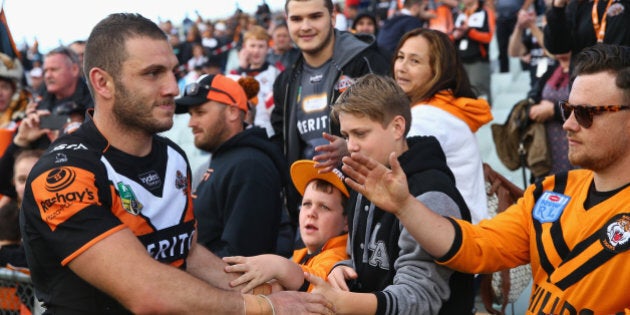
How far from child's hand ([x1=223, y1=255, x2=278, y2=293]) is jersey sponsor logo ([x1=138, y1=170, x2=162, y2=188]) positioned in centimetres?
49

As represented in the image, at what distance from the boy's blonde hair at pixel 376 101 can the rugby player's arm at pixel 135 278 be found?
1.07 meters

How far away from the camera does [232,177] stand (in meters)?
4.91

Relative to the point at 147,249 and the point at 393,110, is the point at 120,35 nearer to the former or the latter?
the point at 147,249

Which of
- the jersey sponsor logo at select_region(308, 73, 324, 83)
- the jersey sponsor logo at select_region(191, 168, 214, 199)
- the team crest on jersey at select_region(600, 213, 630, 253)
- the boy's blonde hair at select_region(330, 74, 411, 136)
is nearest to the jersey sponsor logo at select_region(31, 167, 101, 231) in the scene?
the boy's blonde hair at select_region(330, 74, 411, 136)

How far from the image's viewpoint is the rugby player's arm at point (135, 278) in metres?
2.76

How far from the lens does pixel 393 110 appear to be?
3432 millimetres

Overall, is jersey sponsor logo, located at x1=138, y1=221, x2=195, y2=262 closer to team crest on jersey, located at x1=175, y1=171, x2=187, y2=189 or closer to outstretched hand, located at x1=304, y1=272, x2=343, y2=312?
team crest on jersey, located at x1=175, y1=171, x2=187, y2=189

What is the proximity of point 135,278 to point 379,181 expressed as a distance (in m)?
0.97

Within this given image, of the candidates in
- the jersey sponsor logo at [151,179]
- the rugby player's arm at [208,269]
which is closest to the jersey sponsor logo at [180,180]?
the jersey sponsor logo at [151,179]

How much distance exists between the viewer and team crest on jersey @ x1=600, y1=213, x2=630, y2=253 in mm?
2812

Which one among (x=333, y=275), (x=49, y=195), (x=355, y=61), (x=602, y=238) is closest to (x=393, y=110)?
(x=333, y=275)

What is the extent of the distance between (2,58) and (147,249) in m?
4.64

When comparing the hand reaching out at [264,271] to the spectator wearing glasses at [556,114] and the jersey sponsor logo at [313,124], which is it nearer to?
the jersey sponsor logo at [313,124]

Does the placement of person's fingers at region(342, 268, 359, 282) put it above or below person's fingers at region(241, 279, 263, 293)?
below
